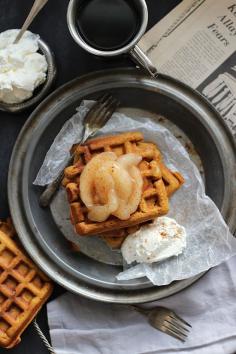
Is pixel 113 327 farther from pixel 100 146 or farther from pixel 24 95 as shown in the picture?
pixel 24 95

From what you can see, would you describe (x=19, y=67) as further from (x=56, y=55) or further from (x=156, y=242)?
(x=156, y=242)

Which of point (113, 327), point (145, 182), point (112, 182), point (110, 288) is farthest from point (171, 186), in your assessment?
point (113, 327)

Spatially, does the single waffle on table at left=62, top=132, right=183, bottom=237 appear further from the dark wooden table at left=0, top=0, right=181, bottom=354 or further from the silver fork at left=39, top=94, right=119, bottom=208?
the dark wooden table at left=0, top=0, right=181, bottom=354

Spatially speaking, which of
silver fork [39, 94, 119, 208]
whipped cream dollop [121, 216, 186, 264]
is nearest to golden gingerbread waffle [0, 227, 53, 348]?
silver fork [39, 94, 119, 208]

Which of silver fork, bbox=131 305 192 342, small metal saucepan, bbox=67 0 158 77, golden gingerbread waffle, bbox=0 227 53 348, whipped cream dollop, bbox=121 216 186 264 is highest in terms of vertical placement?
small metal saucepan, bbox=67 0 158 77

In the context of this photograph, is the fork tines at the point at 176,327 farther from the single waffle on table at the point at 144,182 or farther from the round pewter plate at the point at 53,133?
the single waffle on table at the point at 144,182

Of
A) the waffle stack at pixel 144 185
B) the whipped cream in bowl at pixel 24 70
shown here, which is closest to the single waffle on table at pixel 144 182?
the waffle stack at pixel 144 185
